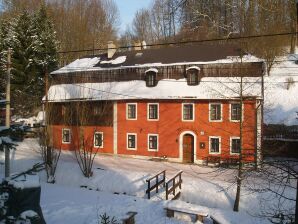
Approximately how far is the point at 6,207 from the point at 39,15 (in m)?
40.9

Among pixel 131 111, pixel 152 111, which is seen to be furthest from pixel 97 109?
pixel 152 111

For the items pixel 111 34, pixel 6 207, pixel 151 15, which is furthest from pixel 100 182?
pixel 151 15

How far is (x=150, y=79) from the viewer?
28.6 m

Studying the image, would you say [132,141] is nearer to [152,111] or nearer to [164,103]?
[152,111]

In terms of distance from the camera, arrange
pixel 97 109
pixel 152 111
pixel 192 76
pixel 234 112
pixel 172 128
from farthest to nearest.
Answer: pixel 97 109 < pixel 152 111 < pixel 172 128 < pixel 192 76 < pixel 234 112

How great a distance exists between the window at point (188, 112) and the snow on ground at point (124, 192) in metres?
3.67

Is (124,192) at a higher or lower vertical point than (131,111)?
lower

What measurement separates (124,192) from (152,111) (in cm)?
993

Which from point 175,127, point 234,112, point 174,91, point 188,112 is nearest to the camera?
point 234,112

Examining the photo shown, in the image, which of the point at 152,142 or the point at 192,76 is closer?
the point at 192,76

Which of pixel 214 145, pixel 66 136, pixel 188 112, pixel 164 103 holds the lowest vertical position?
pixel 214 145

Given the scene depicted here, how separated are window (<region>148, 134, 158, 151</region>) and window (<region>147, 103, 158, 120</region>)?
144 centimetres

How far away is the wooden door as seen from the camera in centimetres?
2736

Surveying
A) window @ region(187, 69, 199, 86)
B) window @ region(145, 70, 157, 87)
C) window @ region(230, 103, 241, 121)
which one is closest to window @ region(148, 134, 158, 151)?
window @ region(145, 70, 157, 87)
